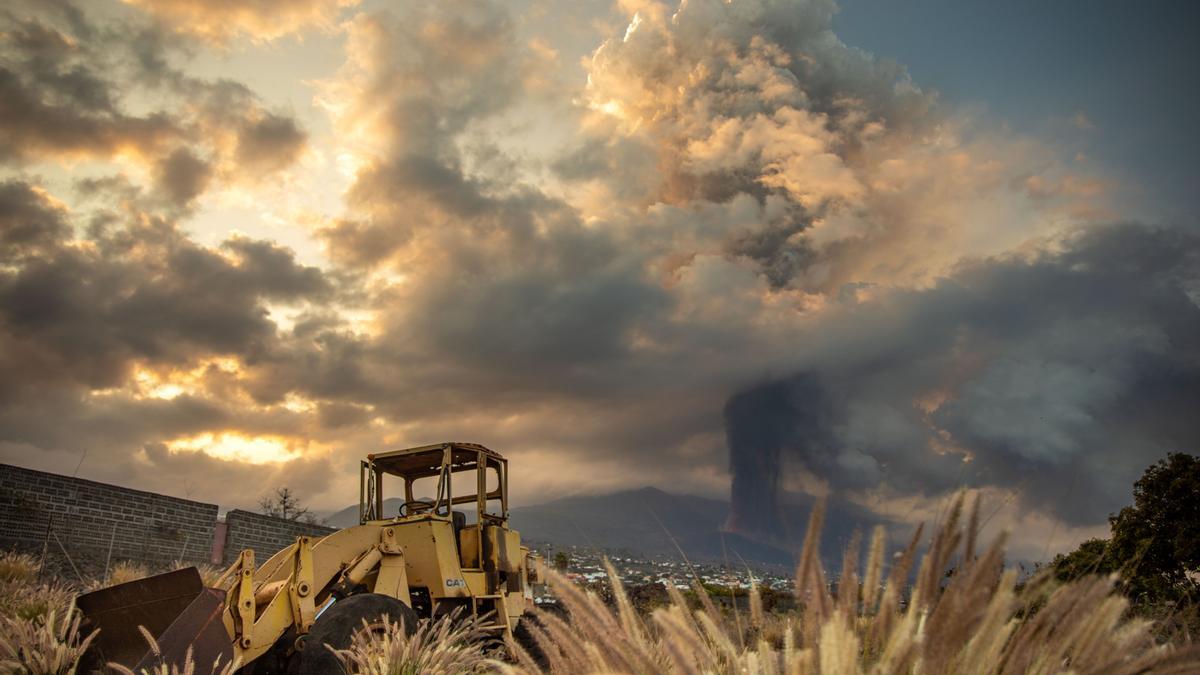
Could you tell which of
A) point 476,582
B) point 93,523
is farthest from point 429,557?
point 93,523

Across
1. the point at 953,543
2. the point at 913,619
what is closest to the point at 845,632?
the point at 913,619

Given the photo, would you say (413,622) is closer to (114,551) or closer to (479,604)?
(479,604)

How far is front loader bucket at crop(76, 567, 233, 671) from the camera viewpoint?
22.0ft

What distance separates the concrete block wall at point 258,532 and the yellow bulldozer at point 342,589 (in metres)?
10.6

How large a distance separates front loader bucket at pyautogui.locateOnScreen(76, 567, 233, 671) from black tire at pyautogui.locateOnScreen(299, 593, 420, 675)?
2.31 feet

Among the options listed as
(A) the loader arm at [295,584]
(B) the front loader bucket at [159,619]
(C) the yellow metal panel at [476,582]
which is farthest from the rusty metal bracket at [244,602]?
(C) the yellow metal panel at [476,582]

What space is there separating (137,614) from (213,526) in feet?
45.8

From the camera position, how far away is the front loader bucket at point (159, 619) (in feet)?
22.0

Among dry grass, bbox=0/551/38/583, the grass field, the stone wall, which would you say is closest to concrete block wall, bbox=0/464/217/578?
the stone wall

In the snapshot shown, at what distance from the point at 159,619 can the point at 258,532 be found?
49.0ft

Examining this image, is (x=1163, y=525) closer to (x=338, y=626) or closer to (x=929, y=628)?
(x=338, y=626)

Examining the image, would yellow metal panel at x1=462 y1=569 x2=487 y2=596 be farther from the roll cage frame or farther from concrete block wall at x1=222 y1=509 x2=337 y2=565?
concrete block wall at x1=222 y1=509 x2=337 y2=565

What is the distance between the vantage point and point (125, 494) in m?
18.4

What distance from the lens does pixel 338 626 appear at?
7.07 meters
